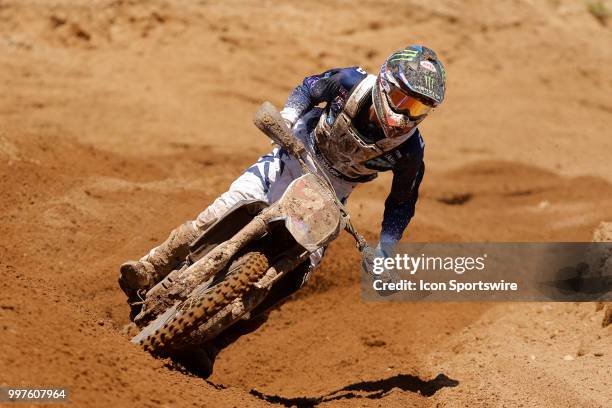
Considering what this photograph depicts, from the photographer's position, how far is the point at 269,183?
7.13 meters

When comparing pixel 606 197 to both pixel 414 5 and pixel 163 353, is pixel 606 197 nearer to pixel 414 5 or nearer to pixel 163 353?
pixel 414 5

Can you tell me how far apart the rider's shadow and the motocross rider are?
109cm

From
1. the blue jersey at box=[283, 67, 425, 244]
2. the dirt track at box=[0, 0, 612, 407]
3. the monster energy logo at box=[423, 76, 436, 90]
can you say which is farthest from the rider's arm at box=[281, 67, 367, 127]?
the dirt track at box=[0, 0, 612, 407]

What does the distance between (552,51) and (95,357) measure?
14.3m

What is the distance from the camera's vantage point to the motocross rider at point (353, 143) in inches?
261

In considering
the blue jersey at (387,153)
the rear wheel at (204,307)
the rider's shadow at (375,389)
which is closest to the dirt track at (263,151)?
the rider's shadow at (375,389)

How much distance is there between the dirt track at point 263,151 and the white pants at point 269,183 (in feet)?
4.00

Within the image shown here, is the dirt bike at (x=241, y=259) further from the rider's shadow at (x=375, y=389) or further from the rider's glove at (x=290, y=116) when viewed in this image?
the rider's shadow at (x=375, y=389)

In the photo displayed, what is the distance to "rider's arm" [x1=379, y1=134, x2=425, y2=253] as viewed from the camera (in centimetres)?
701

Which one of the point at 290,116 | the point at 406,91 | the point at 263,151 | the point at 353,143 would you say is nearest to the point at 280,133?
the point at 290,116

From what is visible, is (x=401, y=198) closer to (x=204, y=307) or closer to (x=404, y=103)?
(x=404, y=103)

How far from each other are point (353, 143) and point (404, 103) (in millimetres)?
544

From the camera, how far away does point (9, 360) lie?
5.02 m

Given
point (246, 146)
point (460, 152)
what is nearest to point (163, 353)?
point (246, 146)
